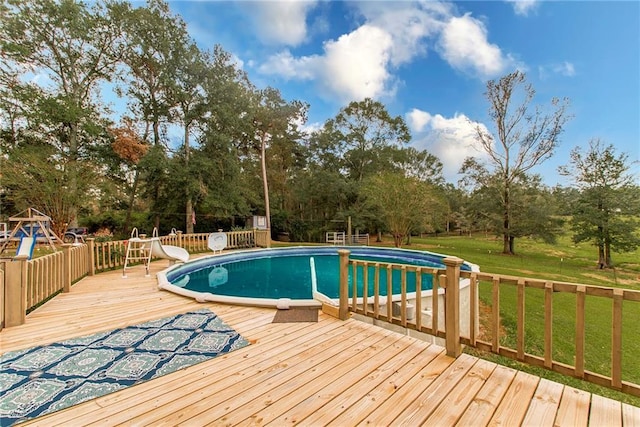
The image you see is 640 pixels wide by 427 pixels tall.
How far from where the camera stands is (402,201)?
13461mm

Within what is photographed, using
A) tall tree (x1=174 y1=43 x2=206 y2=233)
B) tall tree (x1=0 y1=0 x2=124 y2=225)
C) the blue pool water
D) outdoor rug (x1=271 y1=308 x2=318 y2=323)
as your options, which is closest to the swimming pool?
the blue pool water

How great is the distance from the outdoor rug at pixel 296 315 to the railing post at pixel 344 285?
332 millimetres

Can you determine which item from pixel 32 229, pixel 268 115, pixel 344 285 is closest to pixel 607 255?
pixel 344 285

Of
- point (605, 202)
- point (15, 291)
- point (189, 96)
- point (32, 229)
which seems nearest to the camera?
point (15, 291)

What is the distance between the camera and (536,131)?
13.5m

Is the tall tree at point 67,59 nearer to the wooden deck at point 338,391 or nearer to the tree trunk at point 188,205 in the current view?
the tree trunk at point 188,205

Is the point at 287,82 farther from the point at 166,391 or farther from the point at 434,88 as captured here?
the point at 166,391

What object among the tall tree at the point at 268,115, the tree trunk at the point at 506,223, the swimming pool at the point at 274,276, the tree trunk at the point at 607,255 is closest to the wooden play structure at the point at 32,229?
the swimming pool at the point at 274,276

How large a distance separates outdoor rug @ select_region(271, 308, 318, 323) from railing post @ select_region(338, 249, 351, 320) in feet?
1.09

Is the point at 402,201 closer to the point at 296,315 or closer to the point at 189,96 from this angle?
the point at 296,315

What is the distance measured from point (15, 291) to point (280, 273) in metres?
5.53

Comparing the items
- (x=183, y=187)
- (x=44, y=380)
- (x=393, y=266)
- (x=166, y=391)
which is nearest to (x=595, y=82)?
(x=393, y=266)

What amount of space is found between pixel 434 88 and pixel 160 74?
12.9m

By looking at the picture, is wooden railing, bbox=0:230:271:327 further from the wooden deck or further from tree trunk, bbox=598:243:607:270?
tree trunk, bbox=598:243:607:270
